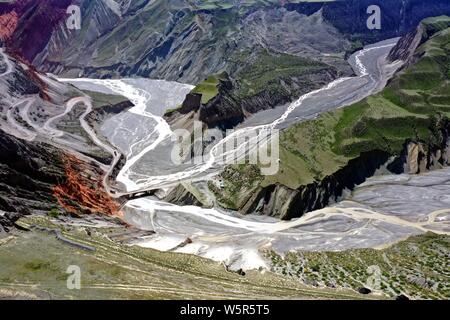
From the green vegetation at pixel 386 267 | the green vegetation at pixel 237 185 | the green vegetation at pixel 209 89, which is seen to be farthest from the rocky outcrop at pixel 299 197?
the green vegetation at pixel 209 89

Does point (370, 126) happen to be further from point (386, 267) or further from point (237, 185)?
point (386, 267)

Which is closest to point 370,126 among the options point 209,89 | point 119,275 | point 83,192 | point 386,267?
point 209,89

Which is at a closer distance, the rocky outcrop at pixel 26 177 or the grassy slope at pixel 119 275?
the grassy slope at pixel 119 275

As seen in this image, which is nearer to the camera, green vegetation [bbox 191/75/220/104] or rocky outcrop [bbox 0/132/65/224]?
rocky outcrop [bbox 0/132/65/224]

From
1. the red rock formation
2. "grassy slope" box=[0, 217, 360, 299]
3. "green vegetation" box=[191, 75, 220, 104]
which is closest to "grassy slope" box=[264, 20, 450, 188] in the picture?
the red rock formation

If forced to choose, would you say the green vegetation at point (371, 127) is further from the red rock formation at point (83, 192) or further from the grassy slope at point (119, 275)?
the grassy slope at point (119, 275)

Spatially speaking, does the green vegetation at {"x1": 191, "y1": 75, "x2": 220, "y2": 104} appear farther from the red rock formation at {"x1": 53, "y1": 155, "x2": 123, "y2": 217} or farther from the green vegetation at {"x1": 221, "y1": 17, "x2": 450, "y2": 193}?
the red rock formation at {"x1": 53, "y1": 155, "x2": 123, "y2": 217}

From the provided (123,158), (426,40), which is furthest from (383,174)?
(426,40)

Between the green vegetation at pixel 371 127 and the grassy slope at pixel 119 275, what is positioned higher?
the green vegetation at pixel 371 127
